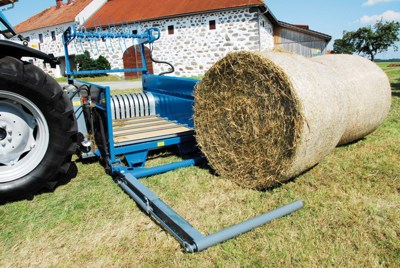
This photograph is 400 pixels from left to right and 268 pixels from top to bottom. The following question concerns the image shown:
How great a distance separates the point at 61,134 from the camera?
10.3 ft

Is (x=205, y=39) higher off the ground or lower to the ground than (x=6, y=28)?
higher

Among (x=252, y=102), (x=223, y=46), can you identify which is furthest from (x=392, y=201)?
(x=223, y=46)

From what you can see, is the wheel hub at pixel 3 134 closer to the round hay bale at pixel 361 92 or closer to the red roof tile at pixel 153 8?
the round hay bale at pixel 361 92

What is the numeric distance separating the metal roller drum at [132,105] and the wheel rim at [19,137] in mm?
1790

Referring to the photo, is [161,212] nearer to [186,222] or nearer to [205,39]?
[186,222]

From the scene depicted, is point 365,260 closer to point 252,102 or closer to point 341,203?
point 341,203

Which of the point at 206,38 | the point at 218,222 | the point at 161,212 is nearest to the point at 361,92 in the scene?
A: the point at 218,222

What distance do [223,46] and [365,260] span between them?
18355mm

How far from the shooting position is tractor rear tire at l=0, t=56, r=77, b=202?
3006 millimetres

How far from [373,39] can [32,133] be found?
170 feet

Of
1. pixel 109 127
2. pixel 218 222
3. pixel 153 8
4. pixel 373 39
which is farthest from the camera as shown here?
pixel 373 39

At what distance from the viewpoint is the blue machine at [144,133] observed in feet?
8.24

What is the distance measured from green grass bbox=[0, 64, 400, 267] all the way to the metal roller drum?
4.32 ft

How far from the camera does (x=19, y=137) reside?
3111mm
